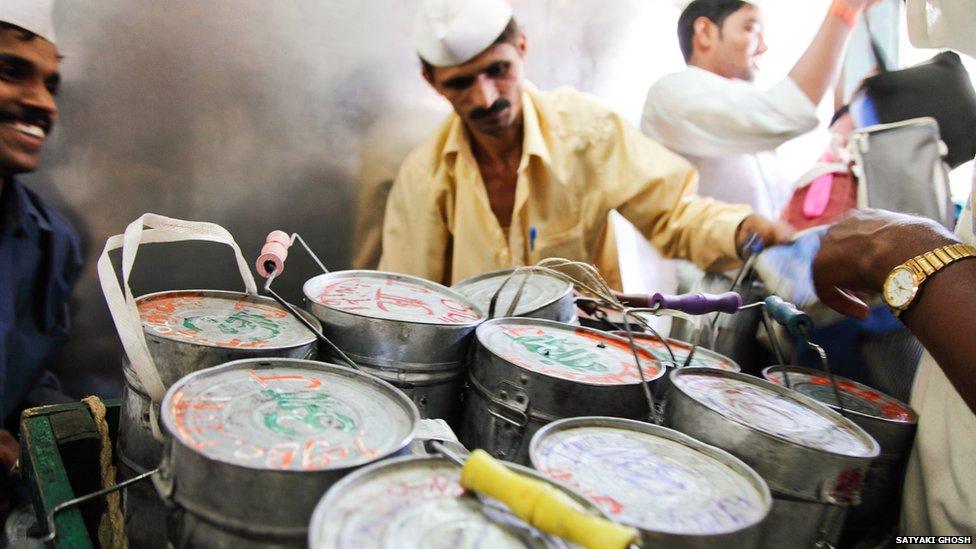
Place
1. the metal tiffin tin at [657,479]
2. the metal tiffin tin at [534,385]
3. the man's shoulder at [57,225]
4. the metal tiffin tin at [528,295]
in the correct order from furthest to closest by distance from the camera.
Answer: the man's shoulder at [57,225], the metal tiffin tin at [528,295], the metal tiffin tin at [534,385], the metal tiffin tin at [657,479]

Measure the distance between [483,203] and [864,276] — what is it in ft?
6.44

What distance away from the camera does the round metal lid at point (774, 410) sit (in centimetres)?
107

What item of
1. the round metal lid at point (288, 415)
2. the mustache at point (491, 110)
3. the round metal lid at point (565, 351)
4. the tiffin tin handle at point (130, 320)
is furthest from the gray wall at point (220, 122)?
the round metal lid at point (288, 415)

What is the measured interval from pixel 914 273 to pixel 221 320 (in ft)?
4.37

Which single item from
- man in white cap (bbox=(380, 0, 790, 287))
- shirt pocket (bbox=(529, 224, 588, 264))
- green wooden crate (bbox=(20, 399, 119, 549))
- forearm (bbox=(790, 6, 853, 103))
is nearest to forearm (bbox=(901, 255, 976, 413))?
green wooden crate (bbox=(20, 399, 119, 549))

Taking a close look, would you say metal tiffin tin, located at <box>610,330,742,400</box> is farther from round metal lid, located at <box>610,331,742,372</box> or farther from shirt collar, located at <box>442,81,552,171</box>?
shirt collar, located at <box>442,81,552,171</box>

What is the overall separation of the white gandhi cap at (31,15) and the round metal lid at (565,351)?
85.8 inches

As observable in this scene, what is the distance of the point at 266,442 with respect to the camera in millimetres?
830

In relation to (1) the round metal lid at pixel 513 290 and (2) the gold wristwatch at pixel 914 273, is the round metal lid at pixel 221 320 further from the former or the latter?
(2) the gold wristwatch at pixel 914 273

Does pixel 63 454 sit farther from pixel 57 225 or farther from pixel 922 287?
pixel 922 287

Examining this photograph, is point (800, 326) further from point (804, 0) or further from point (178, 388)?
point (804, 0)

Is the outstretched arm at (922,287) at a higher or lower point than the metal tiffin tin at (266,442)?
higher

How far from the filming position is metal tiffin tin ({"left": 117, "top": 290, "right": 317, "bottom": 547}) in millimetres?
1064

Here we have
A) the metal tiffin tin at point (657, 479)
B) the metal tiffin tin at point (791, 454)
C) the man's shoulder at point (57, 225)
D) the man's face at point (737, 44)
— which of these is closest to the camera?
the metal tiffin tin at point (657, 479)
